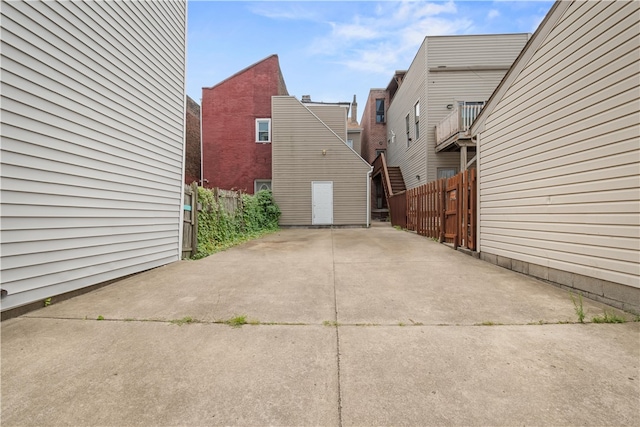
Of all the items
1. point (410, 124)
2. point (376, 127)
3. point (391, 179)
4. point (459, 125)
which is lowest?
point (391, 179)

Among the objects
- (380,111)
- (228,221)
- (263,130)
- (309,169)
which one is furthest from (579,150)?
(380,111)

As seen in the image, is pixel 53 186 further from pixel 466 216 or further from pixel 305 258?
pixel 466 216

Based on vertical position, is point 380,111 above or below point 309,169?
above

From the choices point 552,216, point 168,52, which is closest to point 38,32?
point 168,52

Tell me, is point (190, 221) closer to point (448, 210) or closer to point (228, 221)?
point (228, 221)

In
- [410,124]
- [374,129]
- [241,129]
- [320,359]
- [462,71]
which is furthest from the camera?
[374,129]

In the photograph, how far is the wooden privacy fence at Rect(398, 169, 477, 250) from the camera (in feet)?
19.3

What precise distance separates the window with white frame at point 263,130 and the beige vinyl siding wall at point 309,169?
5.42 feet

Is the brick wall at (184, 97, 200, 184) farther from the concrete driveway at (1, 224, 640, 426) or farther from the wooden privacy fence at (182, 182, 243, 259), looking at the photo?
the concrete driveway at (1, 224, 640, 426)

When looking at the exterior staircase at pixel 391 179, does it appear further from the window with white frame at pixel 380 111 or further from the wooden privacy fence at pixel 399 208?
the window with white frame at pixel 380 111

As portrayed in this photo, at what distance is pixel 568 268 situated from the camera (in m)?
3.32

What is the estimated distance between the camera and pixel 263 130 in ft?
49.0

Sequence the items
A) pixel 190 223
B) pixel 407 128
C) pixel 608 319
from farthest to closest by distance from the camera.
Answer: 1. pixel 407 128
2. pixel 190 223
3. pixel 608 319

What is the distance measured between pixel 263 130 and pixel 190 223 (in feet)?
34.1
